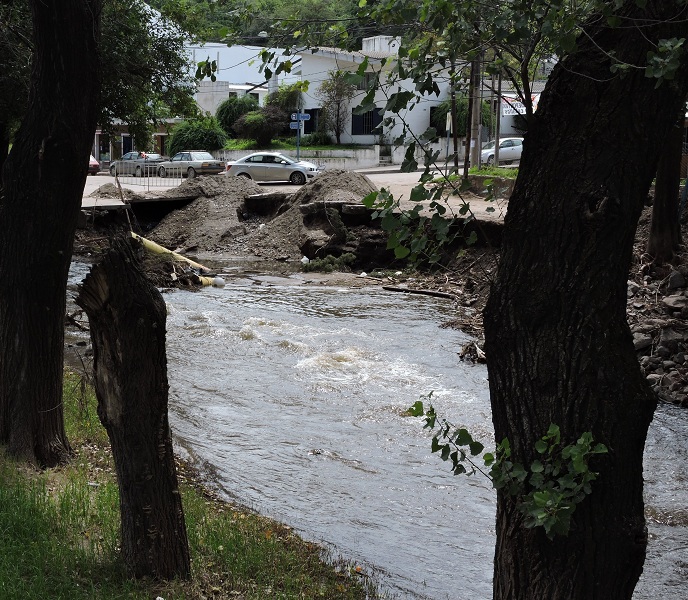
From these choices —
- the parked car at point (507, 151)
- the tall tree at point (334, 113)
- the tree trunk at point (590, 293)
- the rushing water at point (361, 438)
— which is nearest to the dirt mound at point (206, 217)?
the rushing water at point (361, 438)

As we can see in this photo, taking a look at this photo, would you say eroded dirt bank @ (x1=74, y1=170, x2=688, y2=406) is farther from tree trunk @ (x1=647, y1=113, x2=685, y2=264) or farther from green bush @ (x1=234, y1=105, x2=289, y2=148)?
green bush @ (x1=234, y1=105, x2=289, y2=148)

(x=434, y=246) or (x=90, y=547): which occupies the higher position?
(x=434, y=246)

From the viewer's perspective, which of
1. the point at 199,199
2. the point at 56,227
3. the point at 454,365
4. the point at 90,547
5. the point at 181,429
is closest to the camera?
the point at 90,547

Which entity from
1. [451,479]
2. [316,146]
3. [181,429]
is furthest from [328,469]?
[316,146]

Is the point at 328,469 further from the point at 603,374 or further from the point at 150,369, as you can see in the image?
the point at 603,374

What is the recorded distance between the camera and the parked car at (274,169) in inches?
1684

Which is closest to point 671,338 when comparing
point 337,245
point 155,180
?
point 337,245

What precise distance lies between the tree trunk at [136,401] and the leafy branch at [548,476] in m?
2.11

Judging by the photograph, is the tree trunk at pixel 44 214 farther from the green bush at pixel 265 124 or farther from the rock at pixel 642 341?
the green bush at pixel 265 124

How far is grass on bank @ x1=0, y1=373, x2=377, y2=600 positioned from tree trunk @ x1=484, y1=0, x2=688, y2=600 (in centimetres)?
247

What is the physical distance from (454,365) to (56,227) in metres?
8.58

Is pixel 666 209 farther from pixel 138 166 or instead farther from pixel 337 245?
pixel 138 166

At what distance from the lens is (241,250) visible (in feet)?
98.4

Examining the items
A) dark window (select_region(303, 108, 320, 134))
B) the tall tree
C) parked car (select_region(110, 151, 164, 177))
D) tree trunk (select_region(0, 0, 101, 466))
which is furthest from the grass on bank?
dark window (select_region(303, 108, 320, 134))
